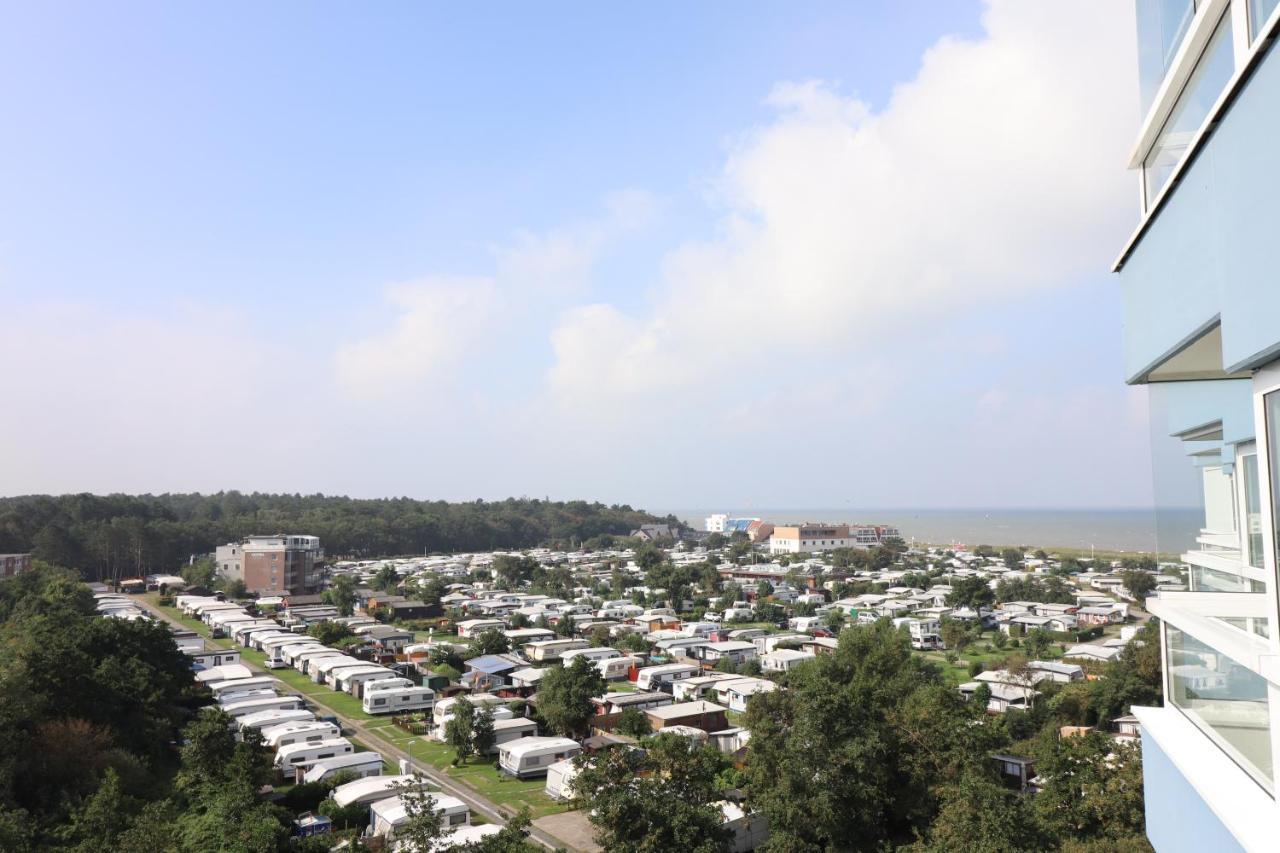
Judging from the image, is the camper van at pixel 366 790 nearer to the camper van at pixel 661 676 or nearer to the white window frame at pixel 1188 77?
the camper van at pixel 661 676

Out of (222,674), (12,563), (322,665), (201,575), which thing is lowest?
(322,665)

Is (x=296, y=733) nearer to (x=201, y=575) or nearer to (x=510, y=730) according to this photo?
(x=510, y=730)

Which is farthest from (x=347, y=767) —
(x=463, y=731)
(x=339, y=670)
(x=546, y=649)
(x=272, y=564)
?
(x=272, y=564)

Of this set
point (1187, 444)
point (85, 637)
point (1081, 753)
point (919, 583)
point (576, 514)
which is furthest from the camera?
point (576, 514)

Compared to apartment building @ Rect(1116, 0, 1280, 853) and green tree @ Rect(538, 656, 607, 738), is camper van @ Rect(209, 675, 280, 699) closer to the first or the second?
green tree @ Rect(538, 656, 607, 738)

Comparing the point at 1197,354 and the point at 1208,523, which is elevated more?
the point at 1197,354

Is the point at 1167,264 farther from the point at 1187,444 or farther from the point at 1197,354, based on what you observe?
the point at 1187,444

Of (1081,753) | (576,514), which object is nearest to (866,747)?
(1081,753)
